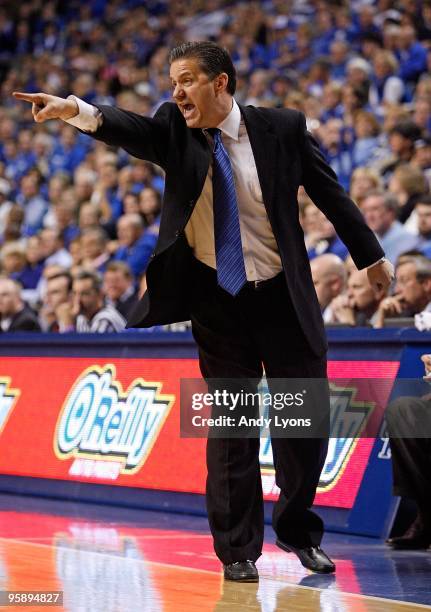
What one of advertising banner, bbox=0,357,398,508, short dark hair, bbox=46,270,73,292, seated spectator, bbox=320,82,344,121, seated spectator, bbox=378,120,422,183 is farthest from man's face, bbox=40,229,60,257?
seated spectator, bbox=378,120,422,183

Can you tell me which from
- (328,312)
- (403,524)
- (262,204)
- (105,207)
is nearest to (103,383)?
(328,312)

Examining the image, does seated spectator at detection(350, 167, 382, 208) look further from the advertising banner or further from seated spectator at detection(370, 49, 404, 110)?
seated spectator at detection(370, 49, 404, 110)

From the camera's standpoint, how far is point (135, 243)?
419 inches

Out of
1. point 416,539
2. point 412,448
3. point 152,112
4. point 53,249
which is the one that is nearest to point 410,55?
point 152,112

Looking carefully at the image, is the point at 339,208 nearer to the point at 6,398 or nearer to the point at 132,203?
the point at 6,398

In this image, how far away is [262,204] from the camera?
183 inches

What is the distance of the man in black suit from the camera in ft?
14.9

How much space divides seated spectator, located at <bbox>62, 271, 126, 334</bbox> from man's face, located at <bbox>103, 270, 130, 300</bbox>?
23 centimetres

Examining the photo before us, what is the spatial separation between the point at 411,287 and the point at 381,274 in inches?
76.1

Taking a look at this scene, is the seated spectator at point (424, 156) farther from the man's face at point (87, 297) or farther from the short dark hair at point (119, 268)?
the man's face at point (87, 297)

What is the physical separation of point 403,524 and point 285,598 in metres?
1.90

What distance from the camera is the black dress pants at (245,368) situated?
15.1 ft

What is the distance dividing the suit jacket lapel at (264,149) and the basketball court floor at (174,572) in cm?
149

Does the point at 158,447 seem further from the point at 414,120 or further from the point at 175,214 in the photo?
the point at 414,120
